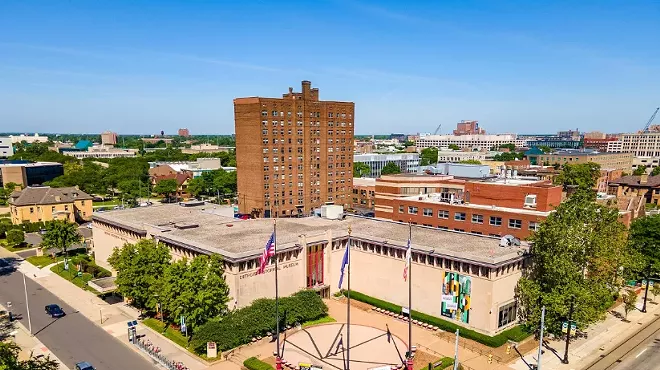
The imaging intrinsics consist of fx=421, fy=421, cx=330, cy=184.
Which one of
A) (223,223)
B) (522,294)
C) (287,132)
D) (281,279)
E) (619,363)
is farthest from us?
(287,132)

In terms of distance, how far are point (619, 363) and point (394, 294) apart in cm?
2677

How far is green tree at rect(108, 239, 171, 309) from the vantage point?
55094 millimetres

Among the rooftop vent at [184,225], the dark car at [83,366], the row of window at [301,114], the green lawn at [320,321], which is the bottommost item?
the green lawn at [320,321]

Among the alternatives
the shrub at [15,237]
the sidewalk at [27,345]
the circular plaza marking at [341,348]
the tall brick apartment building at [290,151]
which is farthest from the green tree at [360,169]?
the sidewalk at [27,345]

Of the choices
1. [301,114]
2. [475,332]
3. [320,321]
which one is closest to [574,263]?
[475,332]

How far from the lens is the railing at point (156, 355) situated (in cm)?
4425

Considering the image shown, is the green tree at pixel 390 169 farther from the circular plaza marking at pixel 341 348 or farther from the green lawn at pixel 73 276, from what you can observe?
the circular plaza marking at pixel 341 348

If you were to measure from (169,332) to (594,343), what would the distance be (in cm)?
5204

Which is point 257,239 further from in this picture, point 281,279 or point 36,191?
point 36,191

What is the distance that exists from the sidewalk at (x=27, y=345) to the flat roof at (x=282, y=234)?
62.9 feet

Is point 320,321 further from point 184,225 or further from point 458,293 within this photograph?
point 184,225

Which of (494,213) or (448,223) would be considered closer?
(494,213)

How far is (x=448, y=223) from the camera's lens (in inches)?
2963

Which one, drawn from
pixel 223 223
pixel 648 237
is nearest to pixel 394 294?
pixel 223 223
